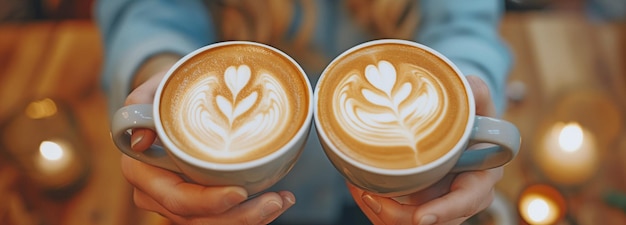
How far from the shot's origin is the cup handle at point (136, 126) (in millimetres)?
456

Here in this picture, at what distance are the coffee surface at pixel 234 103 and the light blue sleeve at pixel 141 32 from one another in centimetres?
20

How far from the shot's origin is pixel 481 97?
54cm

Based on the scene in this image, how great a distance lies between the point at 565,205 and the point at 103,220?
27.0 inches

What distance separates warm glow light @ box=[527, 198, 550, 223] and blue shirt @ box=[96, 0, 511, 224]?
164mm

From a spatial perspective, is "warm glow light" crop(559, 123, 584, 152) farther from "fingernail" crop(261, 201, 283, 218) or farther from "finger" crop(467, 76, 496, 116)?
"fingernail" crop(261, 201, 283, 218)

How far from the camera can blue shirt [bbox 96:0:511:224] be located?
694 millimetres

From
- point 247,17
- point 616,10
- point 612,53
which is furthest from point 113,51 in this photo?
point 616,10

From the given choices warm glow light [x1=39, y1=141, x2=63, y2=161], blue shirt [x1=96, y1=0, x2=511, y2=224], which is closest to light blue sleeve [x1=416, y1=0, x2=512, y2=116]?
blue shirt [x1=96, y1=0, x2=511, y2=224]

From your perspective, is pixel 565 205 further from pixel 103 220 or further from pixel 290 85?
A: pixel 103 220

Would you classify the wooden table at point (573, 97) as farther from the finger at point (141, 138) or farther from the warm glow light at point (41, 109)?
the warm glow light at point (41, 109)

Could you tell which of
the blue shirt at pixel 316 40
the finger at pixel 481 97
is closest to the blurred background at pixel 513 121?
the blue shirt at pixel 316 40

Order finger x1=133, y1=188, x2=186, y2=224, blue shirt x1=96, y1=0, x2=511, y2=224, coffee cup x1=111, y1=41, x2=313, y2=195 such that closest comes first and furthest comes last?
1. coffee cup x1=111, y1=41, x2=313, y2=195
2. finger x1=133, y1=188, x2=186, y2=224
3. blue shirt x1=96, y1=0, x2=511, y2=224

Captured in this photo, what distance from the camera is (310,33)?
0.81 m

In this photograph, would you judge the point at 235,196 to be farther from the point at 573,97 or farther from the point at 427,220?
the point at 573,97
